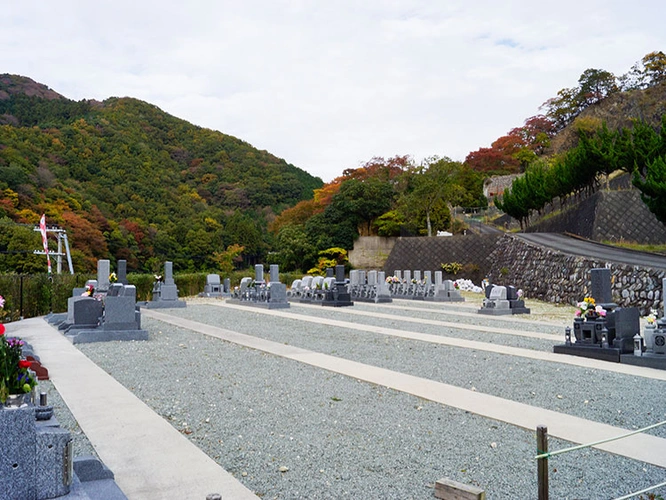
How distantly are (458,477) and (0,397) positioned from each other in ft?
10.6

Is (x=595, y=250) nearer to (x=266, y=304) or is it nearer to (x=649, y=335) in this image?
(x=266, y=304)

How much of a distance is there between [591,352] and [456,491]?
7.24 m

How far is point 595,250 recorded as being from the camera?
25.4 metres

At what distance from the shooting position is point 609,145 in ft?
100

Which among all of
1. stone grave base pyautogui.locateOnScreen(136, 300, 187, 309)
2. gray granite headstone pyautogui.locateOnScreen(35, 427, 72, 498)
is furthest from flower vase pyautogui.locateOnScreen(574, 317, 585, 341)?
stone grave base pyautogui.locateOnScreen(136, 300, 187, 309)

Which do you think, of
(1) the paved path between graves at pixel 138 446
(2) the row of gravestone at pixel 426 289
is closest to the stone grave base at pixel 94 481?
(1) the paved path between graves at pixel 138 446

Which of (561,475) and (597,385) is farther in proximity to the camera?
(597,385)

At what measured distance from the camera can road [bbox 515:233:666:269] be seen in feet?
67.6

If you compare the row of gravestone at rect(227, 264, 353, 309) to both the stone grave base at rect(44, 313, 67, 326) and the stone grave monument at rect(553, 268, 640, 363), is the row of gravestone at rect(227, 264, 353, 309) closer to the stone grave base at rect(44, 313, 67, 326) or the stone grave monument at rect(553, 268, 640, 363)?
the stone grave base at rect(44, 313, 67, 326)

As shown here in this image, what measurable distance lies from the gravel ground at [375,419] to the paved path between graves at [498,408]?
0.68 ft

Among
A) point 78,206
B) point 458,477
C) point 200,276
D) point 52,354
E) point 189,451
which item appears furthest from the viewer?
point 78,206

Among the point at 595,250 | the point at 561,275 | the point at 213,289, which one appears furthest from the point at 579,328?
the point at 213,289

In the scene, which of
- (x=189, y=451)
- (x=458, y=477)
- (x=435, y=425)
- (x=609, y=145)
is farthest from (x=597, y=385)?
(x=609, y=145)

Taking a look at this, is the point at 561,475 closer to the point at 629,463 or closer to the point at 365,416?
the point at 629,463
